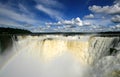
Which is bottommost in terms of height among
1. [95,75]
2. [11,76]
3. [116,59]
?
[11,76]

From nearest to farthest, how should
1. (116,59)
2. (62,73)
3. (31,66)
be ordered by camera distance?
(116,59), (62,73), (31,66)

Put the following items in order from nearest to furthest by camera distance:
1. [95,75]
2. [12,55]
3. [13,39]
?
[95,75], [12,55], [13,39]

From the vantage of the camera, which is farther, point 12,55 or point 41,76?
point 12,55

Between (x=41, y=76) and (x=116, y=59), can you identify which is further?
(x=41, y=76)

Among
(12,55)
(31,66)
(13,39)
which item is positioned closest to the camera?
(31,66)

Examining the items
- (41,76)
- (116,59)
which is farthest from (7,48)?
(116,59)

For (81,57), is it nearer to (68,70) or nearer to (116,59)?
(68,70)

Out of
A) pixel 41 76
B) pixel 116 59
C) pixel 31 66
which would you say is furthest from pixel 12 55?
pixel 116 59

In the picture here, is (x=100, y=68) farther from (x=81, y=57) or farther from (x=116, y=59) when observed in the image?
(x=81, y=57)

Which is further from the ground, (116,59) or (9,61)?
(116,59)
